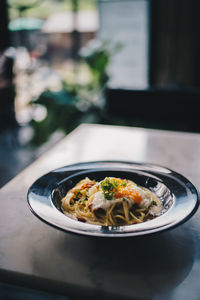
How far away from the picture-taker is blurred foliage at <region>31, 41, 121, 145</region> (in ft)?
10.3

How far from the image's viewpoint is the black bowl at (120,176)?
2.46 ft

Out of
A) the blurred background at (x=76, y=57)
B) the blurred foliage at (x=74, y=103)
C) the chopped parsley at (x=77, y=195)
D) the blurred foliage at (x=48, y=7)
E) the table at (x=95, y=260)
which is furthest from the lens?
the blurred foliage at (x=48, y=7)

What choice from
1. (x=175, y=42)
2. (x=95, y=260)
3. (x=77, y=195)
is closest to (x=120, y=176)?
(x=77, y=195)

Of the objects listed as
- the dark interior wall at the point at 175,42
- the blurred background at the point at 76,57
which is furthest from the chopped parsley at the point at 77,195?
the dark interior wall at the point at 175,42

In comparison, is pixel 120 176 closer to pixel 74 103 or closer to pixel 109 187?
pixel 109 187

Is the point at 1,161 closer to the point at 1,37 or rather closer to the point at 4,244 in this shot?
the point at 1,37

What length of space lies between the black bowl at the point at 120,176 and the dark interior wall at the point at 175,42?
3081 millimetres

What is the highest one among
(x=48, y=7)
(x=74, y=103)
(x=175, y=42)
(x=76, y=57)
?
(x=48, y=7)

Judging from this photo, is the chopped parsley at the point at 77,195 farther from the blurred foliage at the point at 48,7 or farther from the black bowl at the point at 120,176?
the blurred foliage at the point at 48,7

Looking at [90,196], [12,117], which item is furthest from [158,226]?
[12,117]

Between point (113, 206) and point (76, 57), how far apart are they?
424 centimetres

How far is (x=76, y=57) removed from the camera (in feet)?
15.8

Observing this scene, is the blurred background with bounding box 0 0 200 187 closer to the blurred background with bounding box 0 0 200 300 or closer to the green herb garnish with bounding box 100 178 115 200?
the blurred background with bounding box 0 0 200 300

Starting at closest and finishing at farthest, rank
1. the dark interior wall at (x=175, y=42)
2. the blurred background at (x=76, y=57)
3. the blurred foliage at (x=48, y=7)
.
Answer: the blurred background at (x=76, y=57)
the dark interior wall at (x=175, y=42)
the blurred foliage at (x=48, y=7)
